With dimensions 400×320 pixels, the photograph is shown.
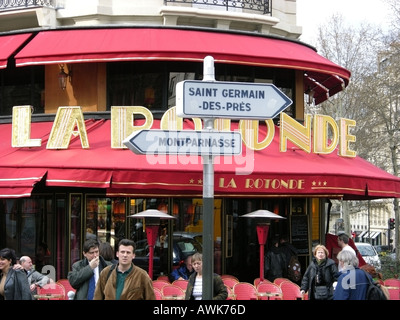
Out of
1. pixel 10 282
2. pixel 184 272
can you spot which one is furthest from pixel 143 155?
pixel 10 282

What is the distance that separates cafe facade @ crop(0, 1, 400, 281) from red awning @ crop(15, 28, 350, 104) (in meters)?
0.03

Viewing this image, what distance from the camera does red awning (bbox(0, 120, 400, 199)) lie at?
51.8 feet

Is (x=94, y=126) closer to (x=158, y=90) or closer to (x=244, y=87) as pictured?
(x=158, y=90)

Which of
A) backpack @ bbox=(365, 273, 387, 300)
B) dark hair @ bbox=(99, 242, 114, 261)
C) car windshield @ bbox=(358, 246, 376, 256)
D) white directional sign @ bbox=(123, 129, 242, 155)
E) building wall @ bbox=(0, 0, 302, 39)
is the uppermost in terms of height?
building wall @ bbox=(0, 0, 302, 39)

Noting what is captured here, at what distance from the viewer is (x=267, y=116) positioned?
Result: 8.34 m

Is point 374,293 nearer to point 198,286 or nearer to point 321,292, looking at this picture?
point 198,286

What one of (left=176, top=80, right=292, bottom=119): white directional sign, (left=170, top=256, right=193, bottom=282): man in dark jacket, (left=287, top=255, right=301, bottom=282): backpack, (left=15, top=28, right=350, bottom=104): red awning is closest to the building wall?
(left=15, top=28, right=350, bottom=104): red awning

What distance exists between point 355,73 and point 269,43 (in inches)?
964

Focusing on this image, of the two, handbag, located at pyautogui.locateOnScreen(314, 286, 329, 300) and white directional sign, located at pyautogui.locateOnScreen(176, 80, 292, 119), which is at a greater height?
white directional sign, located at pyautogui.locateOnScreen(176, 80, 292, 119)

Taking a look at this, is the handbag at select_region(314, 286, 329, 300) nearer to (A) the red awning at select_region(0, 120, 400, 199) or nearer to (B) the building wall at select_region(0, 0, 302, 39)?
(A) the red awning at select_region(0, 120, 400, 199)

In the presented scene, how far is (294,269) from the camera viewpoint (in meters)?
18.7

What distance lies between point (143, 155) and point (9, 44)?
14.1ft

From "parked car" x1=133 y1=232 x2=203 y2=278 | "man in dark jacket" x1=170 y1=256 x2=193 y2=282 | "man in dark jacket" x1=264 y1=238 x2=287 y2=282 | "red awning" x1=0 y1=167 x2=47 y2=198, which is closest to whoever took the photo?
"red awning" x1=0 y1=167 x2=47 y2=198
